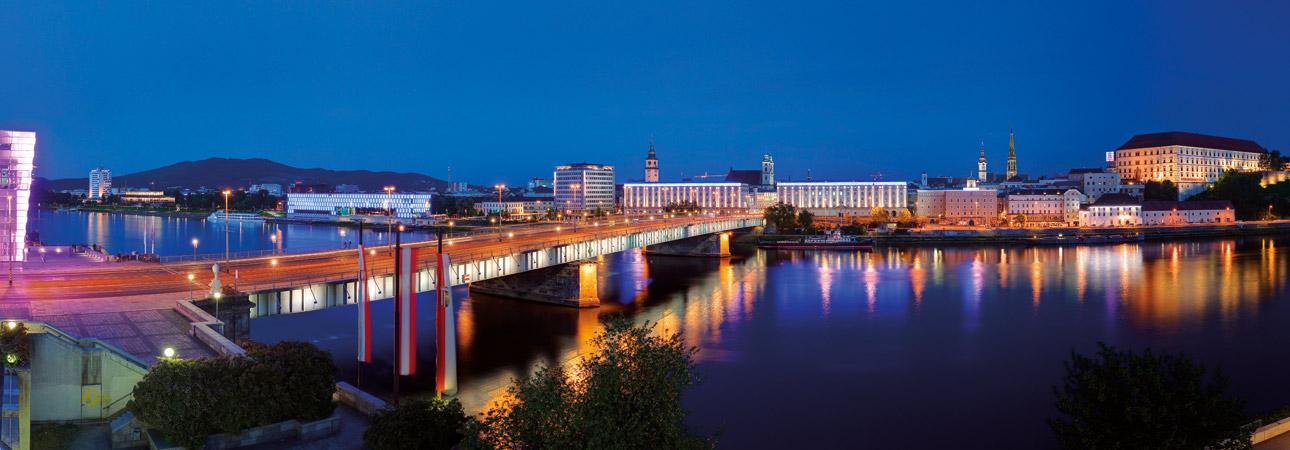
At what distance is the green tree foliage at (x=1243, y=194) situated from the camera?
8431 cm

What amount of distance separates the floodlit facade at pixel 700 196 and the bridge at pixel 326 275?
84568mm

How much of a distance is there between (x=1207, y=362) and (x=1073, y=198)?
80.1m

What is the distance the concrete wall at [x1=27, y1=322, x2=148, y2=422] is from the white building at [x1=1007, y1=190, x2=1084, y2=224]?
318 feet

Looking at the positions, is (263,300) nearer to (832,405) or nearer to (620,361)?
(620,361)

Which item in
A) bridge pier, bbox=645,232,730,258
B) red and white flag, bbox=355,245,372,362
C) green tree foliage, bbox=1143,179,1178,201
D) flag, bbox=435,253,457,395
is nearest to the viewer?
flag, bbox=435,253,457,395

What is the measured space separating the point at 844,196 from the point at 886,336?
293 ft

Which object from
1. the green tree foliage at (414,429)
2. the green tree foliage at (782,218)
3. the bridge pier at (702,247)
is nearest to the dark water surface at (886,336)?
the green tree foliage at (414,429)

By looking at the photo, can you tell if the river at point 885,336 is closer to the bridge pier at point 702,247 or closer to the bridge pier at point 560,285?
the bridge pier at point 560,285

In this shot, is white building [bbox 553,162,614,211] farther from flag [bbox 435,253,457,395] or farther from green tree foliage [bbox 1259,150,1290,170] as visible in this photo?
flag [bbox 435,253,457,395]

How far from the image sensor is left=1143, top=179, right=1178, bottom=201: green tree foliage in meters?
92.4


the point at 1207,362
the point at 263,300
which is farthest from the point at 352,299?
the point at 1207,362

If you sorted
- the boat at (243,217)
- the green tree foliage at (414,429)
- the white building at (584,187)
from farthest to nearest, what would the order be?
the white building at (584,187)
the boat at (243,217)
the green tree foliage at (414,429)

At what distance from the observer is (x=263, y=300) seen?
1689 centimetres

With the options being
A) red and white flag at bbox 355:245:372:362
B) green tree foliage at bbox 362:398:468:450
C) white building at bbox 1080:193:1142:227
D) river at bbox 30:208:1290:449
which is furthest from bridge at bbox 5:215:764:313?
white building at bbox 1080:193:1142:227
